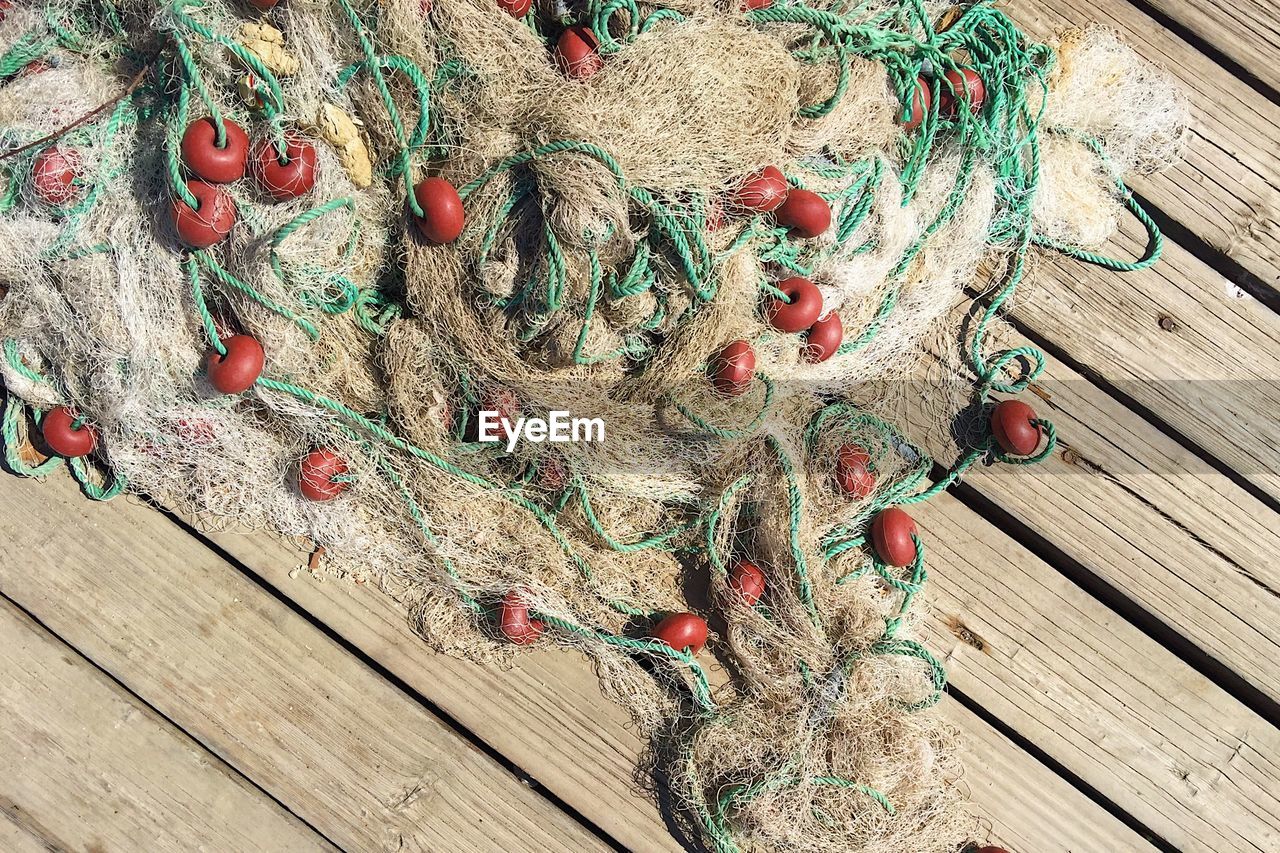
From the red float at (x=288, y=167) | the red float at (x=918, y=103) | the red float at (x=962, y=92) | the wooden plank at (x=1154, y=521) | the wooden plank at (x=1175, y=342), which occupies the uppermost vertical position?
the red float at (x=962, y=92)

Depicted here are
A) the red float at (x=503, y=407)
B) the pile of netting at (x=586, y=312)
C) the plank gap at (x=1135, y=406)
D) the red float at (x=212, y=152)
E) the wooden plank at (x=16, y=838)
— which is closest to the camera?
the red float at (x=212, y=152)

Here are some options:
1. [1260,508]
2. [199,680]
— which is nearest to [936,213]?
[1260,508]

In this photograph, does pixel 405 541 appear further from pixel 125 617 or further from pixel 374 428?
pixel 125 617

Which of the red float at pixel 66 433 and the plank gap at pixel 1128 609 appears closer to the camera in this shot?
the red float at pixel 66 433

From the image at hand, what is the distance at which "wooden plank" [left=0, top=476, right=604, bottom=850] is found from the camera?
2.05 meters

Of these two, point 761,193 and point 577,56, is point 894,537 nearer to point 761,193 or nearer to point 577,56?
point 761,193

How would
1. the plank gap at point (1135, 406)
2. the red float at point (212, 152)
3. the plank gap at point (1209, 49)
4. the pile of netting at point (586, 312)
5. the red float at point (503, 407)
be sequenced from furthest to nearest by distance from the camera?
1. the plank gap at point (1209, 49)
2. the plank gap at point (1135, 406)
3. the red float at point (503, 407)
4. the pile of netting at point (586, 312)
5. the red float at point (212, 152)

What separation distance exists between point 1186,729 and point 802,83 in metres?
1.85

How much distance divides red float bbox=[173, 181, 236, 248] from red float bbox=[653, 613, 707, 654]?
1.33 meters

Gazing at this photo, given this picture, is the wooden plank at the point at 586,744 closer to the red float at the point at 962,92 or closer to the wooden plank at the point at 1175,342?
the wooden plank at the point at 1175,342

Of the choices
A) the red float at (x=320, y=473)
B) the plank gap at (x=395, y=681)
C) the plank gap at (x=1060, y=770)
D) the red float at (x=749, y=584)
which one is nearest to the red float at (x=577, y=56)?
the red float at (x=320, y=473)

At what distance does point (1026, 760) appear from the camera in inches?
81.7

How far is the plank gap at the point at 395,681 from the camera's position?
2.08 m

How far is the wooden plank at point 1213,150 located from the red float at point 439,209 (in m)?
1.63
